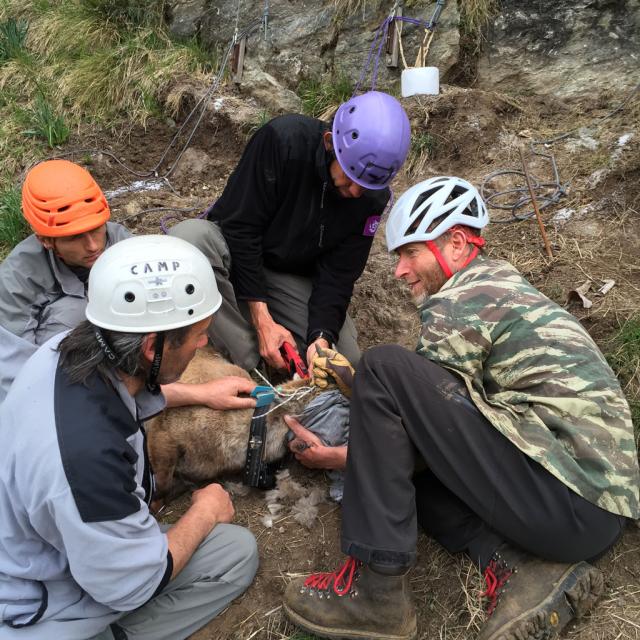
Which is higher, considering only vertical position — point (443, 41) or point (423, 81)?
point (443, 41)

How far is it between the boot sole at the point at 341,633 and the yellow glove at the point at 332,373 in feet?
3.98

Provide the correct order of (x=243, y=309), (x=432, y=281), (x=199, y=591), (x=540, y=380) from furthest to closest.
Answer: (x=243, y=309) < (x=432, y=281) < (x=199, y=591) < (x=540, y=380)

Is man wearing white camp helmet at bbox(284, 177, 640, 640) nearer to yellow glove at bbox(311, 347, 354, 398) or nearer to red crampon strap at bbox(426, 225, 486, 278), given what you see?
red crampon strap at bbox(426, 225, 486, 278)

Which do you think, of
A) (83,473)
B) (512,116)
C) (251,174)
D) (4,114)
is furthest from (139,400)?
(4,114)

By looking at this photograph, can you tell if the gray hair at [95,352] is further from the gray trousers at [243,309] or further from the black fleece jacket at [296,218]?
the black fleece jacket at [296,218]

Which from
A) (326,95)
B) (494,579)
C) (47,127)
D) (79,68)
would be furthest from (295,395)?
(79,68)

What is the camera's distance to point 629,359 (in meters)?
3.58

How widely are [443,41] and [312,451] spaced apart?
5.27 meters

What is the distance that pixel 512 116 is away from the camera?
244 inches

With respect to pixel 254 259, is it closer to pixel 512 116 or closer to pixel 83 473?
pixel 83 473

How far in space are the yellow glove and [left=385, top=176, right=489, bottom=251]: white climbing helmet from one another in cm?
80

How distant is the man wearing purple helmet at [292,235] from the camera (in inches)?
→ 153

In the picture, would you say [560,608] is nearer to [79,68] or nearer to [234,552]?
[234,552]

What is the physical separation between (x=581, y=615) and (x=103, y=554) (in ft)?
6.66
